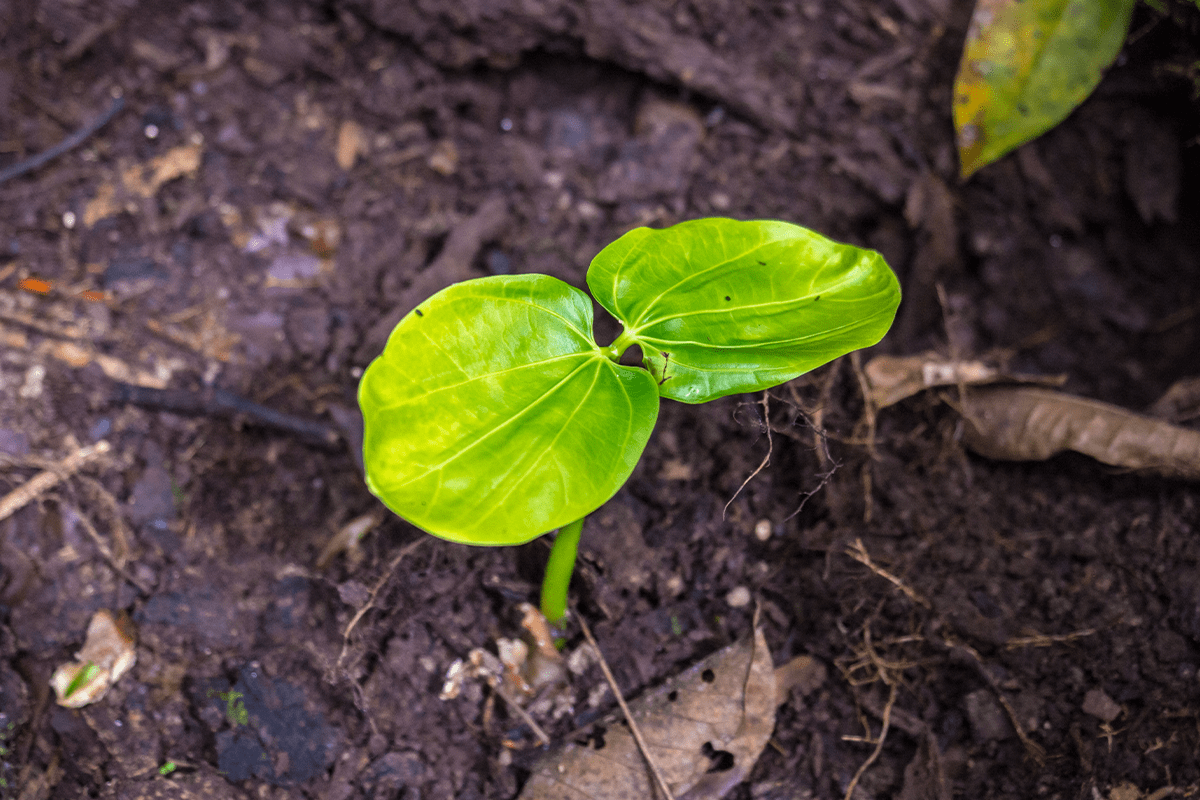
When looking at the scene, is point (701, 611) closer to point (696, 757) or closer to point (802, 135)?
point (696, 757)

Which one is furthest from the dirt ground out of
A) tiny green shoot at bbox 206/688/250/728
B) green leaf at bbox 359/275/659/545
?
green leaf at bbox 359/275/659/545

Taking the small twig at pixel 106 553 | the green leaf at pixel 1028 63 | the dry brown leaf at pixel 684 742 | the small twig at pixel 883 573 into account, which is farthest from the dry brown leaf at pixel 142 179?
the green leaf at pixel 1028 63

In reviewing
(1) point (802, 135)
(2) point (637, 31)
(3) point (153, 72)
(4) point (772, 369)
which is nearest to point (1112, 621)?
(4) point (772, 369)

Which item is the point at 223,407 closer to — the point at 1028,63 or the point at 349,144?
the point at 349,144

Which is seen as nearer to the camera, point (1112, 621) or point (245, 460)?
point (1112, 621)

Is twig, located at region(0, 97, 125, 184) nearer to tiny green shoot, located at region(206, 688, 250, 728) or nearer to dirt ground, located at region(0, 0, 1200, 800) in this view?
dirt ground, located at region(0, 0, 1200, 800)

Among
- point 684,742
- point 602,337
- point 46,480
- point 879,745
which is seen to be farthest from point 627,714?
point 46,480
